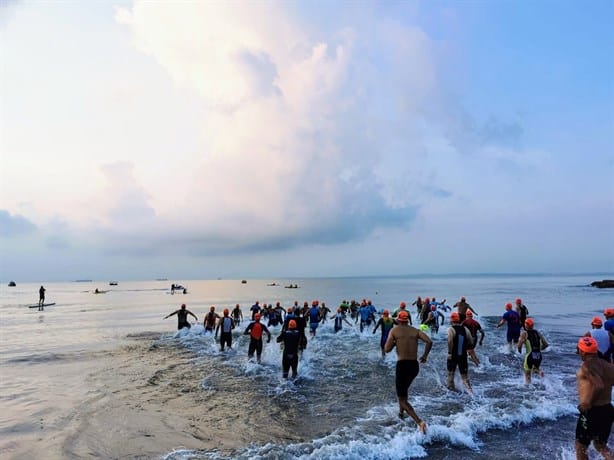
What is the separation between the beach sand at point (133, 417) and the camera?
24.9 ft

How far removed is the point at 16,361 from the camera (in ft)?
54.4

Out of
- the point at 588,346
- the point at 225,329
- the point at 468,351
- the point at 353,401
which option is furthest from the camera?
the point at 225,329

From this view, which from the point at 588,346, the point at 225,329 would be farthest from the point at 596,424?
the point at 225,329

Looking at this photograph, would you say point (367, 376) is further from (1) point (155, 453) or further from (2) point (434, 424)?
(1) point (155, 453)

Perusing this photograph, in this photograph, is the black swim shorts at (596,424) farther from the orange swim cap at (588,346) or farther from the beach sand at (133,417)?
the beach sand at (133,417)

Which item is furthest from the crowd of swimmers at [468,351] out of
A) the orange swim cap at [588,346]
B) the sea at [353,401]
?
the sea at [353,401]

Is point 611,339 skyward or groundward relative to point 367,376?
skyward

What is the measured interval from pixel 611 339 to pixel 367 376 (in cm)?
675

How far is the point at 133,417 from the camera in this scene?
9.28 metres

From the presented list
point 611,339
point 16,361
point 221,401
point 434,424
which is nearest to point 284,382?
point 221,401

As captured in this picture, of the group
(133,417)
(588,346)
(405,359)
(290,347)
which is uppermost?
(588,346)

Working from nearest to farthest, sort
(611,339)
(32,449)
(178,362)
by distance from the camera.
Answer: (32,449) < (611,339) < (178,362)

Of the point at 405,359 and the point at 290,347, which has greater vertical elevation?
the point at 405,359

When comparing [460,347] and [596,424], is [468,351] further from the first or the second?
[596,424]
